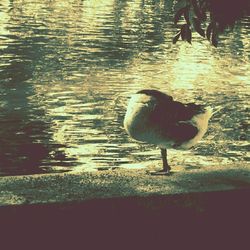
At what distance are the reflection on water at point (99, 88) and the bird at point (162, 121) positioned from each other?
2472 mm

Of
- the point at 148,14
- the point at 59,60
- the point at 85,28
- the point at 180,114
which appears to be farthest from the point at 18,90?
Result: the point at 148,14

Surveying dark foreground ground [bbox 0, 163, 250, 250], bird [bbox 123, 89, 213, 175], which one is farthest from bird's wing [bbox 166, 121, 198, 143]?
dark foreground ground [bbox 0, 163, 250, 250]

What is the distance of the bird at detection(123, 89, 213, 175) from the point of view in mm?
4758

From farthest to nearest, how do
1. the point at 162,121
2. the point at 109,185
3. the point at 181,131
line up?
the point at 181,131, the point at 162,121, the point at 109,185

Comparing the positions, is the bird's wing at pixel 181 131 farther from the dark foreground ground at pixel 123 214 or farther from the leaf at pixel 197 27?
the leaf at pixel 197 27

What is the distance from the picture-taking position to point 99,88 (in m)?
15.1

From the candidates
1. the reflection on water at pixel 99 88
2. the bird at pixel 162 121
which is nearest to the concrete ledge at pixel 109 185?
the bird at pixel 162 121

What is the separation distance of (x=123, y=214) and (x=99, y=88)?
1117 centimetres

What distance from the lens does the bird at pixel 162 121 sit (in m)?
4.76

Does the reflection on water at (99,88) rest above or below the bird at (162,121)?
below

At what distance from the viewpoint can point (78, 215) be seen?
13.1 ft

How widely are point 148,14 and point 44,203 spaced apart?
3740 centimetres

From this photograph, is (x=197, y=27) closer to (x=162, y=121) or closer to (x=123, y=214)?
(x=162, y=121)

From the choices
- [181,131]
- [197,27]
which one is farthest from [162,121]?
[197,27]
